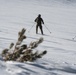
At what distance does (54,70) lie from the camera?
16.8 ft

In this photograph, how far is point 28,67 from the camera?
195 inches

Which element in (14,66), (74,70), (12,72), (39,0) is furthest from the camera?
(39,0)

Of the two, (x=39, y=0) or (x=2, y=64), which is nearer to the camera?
(x=2, y=64)

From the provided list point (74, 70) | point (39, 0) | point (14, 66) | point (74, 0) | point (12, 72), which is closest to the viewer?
point (12, 72)

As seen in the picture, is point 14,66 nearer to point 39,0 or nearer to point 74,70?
point 74,70

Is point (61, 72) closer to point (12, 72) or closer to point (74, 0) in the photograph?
point (12, 72)

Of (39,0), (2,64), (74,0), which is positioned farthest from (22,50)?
(74,0)

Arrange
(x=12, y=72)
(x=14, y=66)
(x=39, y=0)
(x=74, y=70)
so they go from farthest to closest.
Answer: (x=39, y=0) → (x=74, y=70) → (x=14, y=66) → (x=12, y=72)

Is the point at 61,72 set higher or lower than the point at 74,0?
lower

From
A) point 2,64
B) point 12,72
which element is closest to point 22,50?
point 2,64

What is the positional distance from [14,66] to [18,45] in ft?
3.15

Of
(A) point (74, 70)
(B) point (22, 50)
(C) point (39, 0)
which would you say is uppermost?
(C) point (39, 0)

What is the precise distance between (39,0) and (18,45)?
56.4 metres

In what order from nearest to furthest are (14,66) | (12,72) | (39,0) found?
1. (12,72)
2. (14,66)
3. (39,0)
